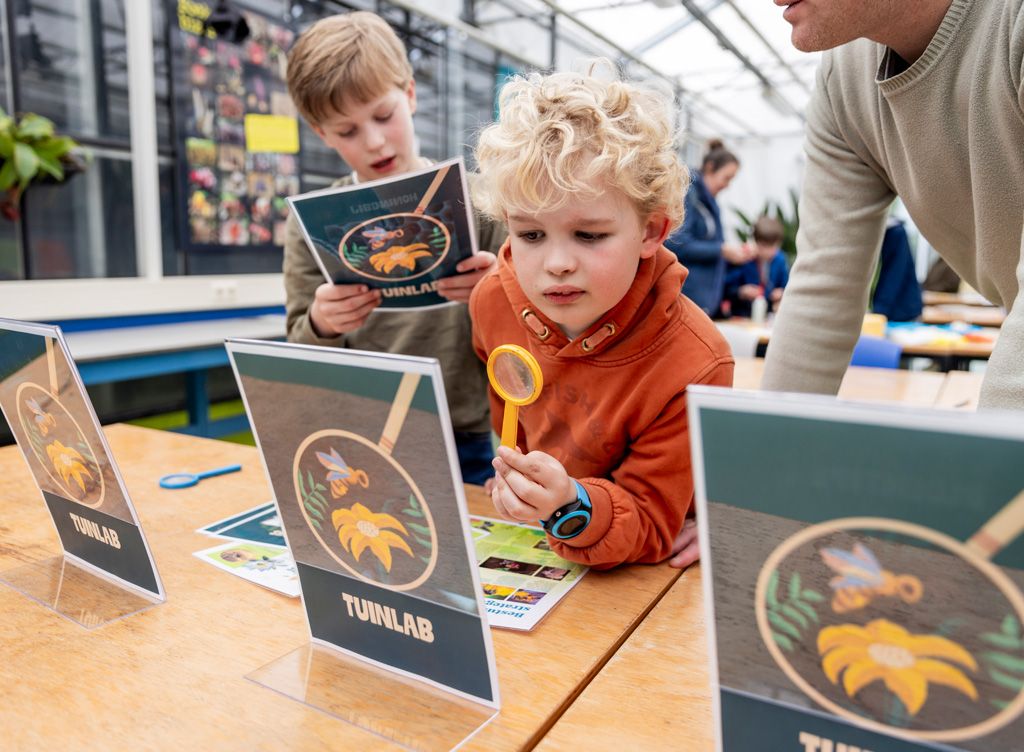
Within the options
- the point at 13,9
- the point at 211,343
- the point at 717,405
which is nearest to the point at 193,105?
the point at 13,9

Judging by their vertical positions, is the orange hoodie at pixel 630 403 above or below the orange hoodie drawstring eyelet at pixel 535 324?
below

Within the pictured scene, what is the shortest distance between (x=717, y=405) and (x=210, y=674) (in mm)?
523

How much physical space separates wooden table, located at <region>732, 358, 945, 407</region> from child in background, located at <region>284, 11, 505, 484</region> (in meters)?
0.83

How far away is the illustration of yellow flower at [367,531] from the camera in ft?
1.97

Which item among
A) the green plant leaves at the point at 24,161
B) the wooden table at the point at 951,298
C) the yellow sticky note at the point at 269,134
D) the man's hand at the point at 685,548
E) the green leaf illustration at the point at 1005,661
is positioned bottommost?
the man's hand at the point at 685,548

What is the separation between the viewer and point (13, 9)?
294 centimetres

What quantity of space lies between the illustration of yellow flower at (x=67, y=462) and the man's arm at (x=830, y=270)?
93 cm

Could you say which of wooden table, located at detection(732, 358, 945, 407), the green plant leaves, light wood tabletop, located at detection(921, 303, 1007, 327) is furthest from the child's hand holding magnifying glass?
light wood tabletop, located at detection(921, 303, 1007, 327)

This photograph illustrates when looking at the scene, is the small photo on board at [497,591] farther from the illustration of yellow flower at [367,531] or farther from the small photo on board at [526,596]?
the illustration of yellow flower at [367,531]

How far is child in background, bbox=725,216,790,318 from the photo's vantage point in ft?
16.3

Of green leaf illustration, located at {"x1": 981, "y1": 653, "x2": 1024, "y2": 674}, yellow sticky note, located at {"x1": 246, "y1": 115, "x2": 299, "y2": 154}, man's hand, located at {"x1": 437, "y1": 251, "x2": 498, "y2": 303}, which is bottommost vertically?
green leaf illustration, located at {"x1": 981, "y1": 653, "x2": 1024, "y2": 674}

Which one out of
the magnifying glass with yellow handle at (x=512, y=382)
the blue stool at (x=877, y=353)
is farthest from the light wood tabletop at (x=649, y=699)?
the blue stool at (x=877, y=353)

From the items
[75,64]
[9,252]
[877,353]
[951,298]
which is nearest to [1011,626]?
[877,353]

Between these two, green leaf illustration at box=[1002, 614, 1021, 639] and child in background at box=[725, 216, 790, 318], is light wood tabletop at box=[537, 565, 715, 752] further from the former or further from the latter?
child in background at box=[725, 216, 790, 318]
